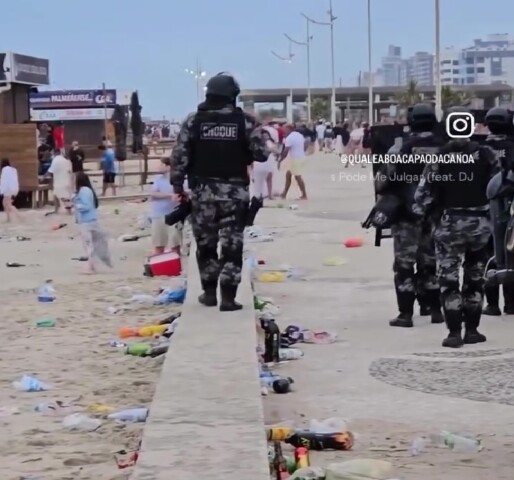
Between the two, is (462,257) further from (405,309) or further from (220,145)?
(220,145)

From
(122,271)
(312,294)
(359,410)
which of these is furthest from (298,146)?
(359,410)

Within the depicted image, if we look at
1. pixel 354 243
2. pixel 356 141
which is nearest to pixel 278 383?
pixel 354 243

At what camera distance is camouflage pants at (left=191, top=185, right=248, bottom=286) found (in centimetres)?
997

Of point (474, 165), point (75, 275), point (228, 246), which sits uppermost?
point (474, 165)

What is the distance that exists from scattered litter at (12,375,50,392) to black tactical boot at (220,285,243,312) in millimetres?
1611

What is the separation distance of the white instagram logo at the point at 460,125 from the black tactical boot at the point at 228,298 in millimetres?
2144

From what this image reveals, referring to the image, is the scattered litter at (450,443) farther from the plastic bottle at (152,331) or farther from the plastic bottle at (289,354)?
the plastic bottle at (152,331)

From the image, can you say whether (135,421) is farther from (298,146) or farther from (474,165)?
(298,146)

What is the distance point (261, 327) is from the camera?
398 inches

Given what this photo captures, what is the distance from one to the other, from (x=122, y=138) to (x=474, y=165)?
129 ft

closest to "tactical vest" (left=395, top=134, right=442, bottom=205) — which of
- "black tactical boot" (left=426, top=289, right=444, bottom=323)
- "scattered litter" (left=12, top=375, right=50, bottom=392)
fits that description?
"black tactical boot" (left=426, top=289, right=444, bottom=323)

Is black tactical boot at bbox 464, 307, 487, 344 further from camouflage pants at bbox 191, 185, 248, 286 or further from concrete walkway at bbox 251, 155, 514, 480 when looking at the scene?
camouflage pants at bbox 191, 185, 248, 286

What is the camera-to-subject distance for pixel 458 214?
9.85 meters

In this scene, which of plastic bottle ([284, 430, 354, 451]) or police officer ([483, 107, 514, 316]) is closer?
plastic bottle ([284, 430, 354, 451])
